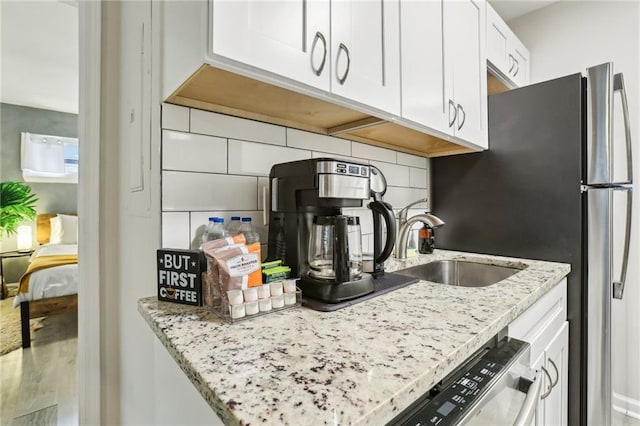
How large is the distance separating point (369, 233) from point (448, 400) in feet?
3.06

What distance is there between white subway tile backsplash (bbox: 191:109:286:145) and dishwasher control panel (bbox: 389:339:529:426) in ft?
2.72

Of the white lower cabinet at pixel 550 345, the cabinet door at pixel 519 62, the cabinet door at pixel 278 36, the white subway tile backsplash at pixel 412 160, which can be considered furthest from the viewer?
the cabinet door at pixel 519 62

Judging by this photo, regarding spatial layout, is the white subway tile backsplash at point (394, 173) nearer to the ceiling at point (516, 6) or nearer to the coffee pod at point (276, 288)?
the coffee pod at point (276, 288)

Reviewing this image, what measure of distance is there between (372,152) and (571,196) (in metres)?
0.84

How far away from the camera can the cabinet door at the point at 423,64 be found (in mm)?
997

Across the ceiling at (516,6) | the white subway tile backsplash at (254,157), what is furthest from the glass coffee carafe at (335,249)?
the ceiling at (516,6)

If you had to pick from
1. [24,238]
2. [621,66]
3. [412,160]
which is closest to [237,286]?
[412,160]

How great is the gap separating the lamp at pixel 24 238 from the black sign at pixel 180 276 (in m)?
3.13

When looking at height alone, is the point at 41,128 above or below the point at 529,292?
above

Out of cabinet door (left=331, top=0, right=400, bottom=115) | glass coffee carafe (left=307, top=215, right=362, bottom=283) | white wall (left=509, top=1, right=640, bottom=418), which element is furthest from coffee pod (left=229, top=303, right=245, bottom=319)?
white wall (left=509, top=1, right=640, bottom=418)

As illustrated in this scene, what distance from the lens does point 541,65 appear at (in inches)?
79.1

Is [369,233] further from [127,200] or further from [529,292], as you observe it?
[127,200]

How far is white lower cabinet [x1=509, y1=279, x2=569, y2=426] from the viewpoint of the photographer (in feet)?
2.83

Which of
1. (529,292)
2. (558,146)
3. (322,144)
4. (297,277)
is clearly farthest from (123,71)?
(558,146)
